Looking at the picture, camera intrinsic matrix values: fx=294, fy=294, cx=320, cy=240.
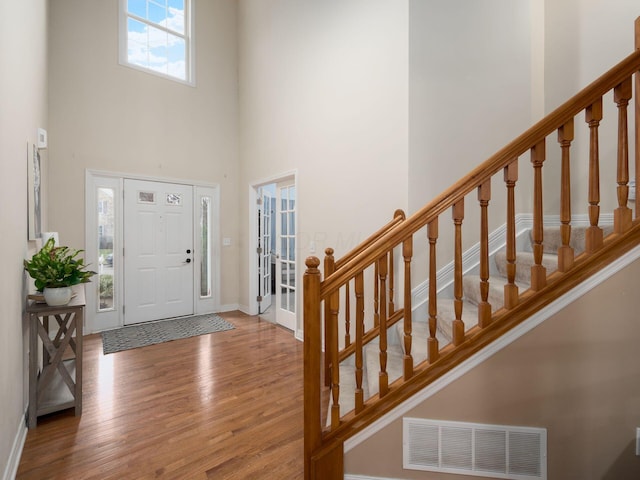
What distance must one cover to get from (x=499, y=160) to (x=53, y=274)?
267 centimetres

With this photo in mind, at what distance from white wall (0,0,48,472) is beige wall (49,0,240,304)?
165cm

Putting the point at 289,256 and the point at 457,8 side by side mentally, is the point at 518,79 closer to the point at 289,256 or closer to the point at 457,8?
the point at 457,8

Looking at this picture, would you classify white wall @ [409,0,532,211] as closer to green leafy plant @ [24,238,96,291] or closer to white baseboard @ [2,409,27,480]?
green leafy plant @ [24,238,96,291]

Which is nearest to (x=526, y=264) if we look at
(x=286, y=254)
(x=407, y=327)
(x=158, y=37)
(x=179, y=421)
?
(x=407, y=327)

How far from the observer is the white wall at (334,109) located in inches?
98.5

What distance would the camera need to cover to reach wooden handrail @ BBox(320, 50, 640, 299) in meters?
1.24

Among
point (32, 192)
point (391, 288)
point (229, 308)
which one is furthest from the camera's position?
point (229, 308)

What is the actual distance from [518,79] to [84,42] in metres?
4.90

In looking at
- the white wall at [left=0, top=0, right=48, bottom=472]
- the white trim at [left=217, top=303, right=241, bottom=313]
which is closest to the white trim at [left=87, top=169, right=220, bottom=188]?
the white wall at [left=0, top=0, right=48, bottom=472]

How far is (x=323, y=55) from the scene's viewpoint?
3.16 meters

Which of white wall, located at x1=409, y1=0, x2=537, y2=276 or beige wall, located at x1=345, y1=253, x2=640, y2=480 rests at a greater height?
white wall, located at x1=409, y1=0, x2=537, y2=276

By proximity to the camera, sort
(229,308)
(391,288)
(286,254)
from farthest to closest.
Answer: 1. (229,308)
2. (286,254)
3. (391,288)

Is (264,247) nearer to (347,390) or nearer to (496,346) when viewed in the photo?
(347,390)

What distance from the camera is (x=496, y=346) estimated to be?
4.34 ft
